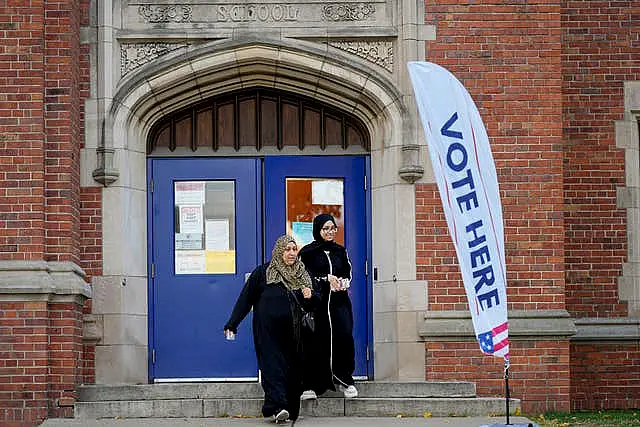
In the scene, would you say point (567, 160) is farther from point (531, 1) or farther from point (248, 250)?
point (248, 250)

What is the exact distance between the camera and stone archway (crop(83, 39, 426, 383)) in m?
13.2

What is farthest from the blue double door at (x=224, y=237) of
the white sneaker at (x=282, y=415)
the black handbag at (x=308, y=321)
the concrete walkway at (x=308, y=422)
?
the white sneaker at (x=282, y=415)

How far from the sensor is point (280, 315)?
463 inches

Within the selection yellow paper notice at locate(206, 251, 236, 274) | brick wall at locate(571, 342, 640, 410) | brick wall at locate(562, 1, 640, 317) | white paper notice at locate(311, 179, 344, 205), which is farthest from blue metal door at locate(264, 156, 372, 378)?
brick wall at locate(571, 342, 640, 410)

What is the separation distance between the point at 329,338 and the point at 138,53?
11.6ft

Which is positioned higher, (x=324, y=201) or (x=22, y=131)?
(x=22, y=131)

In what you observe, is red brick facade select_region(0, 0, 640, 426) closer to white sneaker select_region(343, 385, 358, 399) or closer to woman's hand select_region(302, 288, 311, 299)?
white sneaker select_region(343, 385, 358, 399)

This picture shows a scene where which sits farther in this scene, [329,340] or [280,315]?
[329,340]

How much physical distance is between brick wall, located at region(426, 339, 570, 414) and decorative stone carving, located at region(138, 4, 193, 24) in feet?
13.2

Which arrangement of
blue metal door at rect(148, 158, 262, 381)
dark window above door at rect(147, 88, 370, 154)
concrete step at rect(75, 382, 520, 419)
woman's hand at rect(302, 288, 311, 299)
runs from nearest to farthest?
woman's hand at rect(302, 288, 311, 299)
concrete step at rect(75, 382, 520, 419)
blue metal door at rect(148, 158, 262, 381)
dark window above door at rect(147, 88, 370, 154)

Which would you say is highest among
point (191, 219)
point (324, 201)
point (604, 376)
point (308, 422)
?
point (324, 201)

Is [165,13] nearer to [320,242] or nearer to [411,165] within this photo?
[411,165]

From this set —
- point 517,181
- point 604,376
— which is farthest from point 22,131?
point 604,376

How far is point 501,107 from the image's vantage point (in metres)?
13.3
